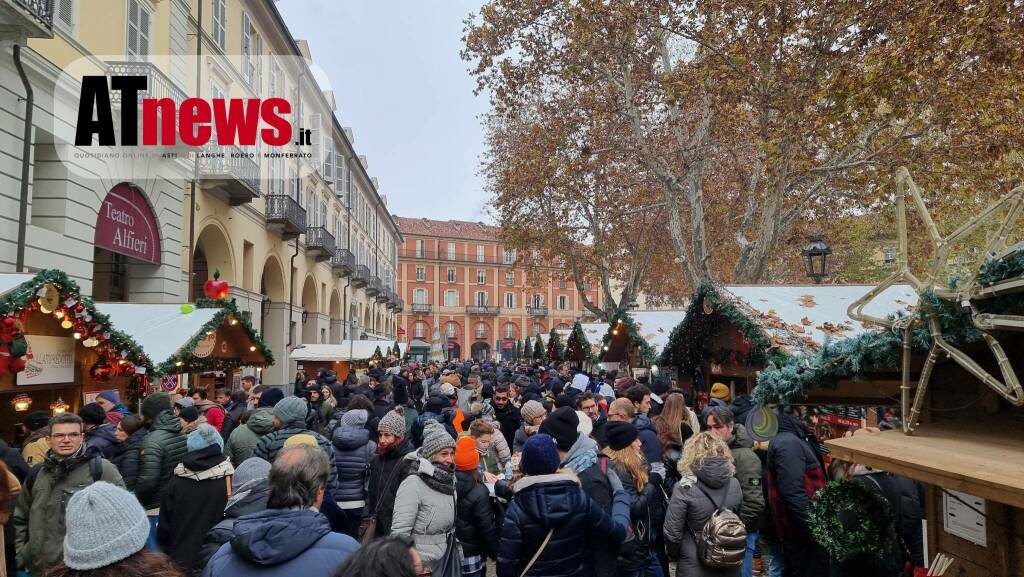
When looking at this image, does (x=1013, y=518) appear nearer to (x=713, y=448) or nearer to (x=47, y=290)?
(x=713, y=448)

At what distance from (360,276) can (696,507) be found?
1532 inches

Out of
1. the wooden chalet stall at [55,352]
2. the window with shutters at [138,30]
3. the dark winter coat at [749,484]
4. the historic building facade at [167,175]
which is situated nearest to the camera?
the dark winter coat at [749,484]

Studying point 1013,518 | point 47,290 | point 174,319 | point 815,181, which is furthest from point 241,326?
point 815,181

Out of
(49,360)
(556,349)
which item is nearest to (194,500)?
(49,360)

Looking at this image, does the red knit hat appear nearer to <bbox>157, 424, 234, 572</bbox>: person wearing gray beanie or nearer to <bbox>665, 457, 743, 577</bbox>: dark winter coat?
<bbox>665, 457, 743, 577</bbox>: dark winter coat

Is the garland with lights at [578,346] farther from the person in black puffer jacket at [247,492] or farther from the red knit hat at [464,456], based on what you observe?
the person in black puffer jacket at [247,492]

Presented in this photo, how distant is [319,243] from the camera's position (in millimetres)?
29422

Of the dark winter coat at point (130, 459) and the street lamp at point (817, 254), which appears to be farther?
the street lamp at point (817, 254)

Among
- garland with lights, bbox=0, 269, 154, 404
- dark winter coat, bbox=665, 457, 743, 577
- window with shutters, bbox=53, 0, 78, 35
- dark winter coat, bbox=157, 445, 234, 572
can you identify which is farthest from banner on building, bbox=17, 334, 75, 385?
dark winter coat, bbox=665, 457, 743, 577

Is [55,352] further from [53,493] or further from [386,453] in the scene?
[386,453]

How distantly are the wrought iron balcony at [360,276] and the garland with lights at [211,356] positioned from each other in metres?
28.0

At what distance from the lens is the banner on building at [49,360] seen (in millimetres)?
7715

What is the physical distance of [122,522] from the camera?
6.98 ft

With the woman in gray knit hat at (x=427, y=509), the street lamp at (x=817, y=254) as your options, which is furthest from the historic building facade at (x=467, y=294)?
the woman in gray knit hat at (x=427, y=509)
